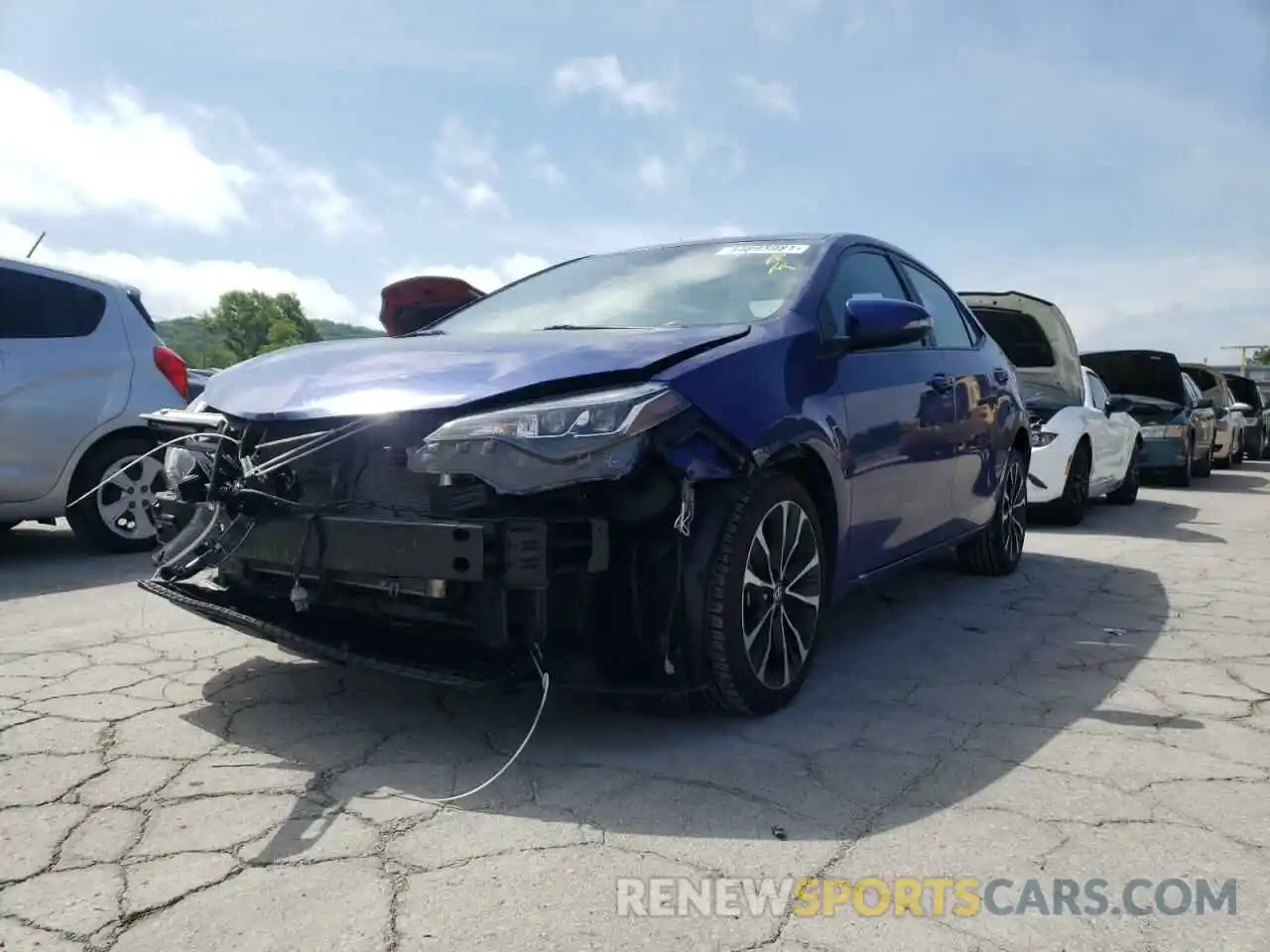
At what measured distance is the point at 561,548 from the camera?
2.58 meters

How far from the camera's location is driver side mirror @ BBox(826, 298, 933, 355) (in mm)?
3352

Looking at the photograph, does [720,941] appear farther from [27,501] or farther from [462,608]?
[27,501]

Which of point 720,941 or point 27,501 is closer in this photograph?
point 720,941

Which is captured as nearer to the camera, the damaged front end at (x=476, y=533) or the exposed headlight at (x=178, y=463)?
the damaged front end at (x=476, y=533)

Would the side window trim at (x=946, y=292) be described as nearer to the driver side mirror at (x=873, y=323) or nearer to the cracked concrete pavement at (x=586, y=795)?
the driver side mirror at (x=873, y=323)

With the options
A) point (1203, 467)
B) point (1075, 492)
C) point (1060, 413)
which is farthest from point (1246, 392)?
point (1060, 413)

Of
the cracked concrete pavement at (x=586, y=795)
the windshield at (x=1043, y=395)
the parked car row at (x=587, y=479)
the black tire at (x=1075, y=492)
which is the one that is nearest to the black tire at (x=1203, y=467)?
the windshield at (x=1043, y=395)

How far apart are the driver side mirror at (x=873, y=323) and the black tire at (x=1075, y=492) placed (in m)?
4.73

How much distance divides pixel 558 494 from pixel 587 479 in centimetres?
16

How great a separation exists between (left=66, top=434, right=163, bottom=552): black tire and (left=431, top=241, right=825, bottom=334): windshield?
2.76m

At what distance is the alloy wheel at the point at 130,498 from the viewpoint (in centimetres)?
579

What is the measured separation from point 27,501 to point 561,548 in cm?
420

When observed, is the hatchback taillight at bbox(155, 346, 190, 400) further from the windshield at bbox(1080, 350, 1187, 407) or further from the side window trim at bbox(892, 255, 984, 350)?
the windshield at bbox(1080, 350, 1187, 407)

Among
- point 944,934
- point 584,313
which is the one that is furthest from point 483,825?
point 584,313
